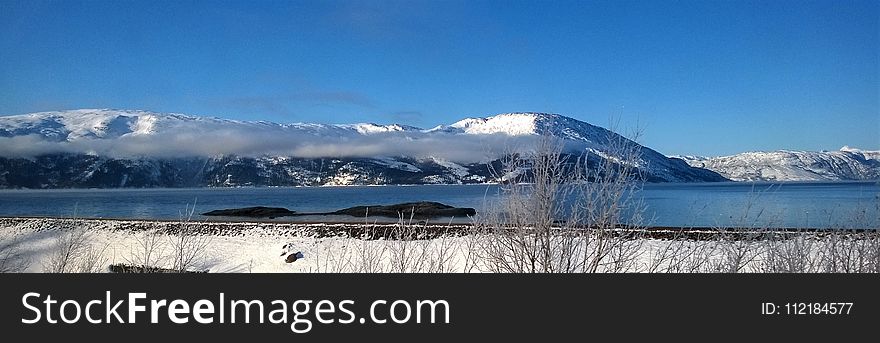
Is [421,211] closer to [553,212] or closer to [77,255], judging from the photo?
[77,255]

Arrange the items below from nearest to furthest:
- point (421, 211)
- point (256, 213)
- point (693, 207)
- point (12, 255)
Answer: point (12, 255) → point (421, 211) → point (693, 207) → point (256, 213)

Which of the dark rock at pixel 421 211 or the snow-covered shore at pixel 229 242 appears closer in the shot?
the snow-covered shore at pixel 229 242

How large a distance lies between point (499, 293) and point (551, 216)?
492 centimetres

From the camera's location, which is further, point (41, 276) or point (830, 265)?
point (830, 265)

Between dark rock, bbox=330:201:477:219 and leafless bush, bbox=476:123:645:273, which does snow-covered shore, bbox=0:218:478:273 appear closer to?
leafless bush, bbox=476:123:645:273

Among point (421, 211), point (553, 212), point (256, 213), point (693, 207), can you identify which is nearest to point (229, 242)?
point (553, 212)

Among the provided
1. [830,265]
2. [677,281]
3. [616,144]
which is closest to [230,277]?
[677,281]

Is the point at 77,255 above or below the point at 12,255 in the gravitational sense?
above

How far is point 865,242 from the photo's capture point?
35.7 ft

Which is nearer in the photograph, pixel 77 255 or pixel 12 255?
pixel 77 255

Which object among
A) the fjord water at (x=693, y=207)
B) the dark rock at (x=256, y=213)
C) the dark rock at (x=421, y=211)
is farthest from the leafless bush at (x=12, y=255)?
the dark rock at (x=421, y=211)

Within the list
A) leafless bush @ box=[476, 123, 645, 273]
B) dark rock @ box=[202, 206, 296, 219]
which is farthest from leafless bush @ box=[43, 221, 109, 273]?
dark rock @ box=[202, 206, 296, 219]

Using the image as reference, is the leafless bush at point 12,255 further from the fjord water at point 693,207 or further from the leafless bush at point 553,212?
the leafless bush at point 553,212

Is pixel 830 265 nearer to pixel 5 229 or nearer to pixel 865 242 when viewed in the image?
pixel 865 242
